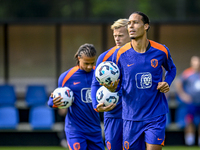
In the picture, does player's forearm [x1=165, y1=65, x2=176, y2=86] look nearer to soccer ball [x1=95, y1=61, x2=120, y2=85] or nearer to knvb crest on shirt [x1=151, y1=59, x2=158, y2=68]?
knvb crest on shirt [x1=151, y1=59, x2=158, y2=68]

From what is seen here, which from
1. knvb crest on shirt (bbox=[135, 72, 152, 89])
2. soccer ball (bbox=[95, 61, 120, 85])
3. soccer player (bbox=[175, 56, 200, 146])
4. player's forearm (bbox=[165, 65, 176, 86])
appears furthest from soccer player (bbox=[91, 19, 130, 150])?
soccer player (bbox=[175, 56, 200, 146])

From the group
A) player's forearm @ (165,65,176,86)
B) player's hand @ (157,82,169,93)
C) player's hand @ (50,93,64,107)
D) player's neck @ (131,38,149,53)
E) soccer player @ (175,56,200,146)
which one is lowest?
soccer player @ (175,56,200,146)

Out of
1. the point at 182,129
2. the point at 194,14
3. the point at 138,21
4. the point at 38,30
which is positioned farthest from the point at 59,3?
the point at 138,21

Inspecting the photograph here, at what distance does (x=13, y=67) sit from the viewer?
1159cm

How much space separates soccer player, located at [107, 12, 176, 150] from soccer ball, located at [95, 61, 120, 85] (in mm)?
106

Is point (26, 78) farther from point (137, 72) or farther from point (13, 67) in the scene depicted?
point (137, 72)

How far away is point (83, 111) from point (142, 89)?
3.80ft

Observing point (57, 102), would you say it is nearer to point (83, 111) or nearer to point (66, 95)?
point (66, 95)

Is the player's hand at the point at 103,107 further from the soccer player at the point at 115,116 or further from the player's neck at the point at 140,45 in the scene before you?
the player's neck at the point at 140,45

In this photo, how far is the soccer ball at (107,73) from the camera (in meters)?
4.30

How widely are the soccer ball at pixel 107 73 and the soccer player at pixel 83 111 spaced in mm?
753

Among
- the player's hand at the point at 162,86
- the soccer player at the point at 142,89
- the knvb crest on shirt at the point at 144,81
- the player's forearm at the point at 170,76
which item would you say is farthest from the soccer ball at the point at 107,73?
the player's forearm at the point at 170,76

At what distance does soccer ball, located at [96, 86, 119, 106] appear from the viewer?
4633 mm

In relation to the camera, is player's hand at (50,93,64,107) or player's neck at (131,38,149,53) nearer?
player's neck at (131,38,149,53)
